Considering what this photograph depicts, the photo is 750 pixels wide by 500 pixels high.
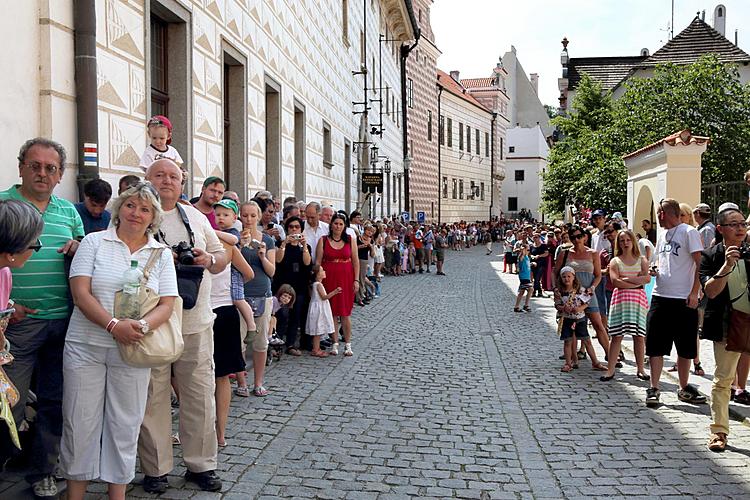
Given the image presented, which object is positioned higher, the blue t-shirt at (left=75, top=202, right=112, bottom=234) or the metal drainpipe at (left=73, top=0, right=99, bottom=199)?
the metal drainpipe at (left=73, top=0, right=99, bottom=199)

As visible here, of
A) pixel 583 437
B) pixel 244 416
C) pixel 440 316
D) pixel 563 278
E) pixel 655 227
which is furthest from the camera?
pixel 655 227

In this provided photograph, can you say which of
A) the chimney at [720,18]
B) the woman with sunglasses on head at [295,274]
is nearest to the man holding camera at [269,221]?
the woman with sunglasses on head at [295,274]

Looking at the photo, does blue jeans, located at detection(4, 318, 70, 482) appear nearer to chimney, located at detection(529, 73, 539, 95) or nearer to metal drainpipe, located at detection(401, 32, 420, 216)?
metal drainpipe, located at detection(401, 32, 420, 216)

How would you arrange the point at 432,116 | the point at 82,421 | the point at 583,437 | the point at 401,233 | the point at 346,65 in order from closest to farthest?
the point at 82,421
the point at 583,437
the point at 346,65
the point at 401,233
the point at 432,116

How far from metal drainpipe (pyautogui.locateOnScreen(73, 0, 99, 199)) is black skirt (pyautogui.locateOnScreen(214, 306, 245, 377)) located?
196 centimetres

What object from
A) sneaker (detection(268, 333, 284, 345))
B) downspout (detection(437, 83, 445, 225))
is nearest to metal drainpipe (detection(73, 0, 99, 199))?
sneaker (detection(268, 333, 284, 345))

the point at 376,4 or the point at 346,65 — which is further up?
the point at 376,4

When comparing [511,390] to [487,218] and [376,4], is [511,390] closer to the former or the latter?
[376,4]

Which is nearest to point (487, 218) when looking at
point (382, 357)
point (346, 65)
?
point (346, 65)

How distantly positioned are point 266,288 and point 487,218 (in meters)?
58.7

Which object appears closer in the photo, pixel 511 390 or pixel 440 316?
pixel 511 390

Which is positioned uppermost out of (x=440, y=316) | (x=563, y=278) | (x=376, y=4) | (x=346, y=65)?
(x=376, y=4)

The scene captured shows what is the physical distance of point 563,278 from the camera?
29.9 ft

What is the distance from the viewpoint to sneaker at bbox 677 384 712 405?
729cm
